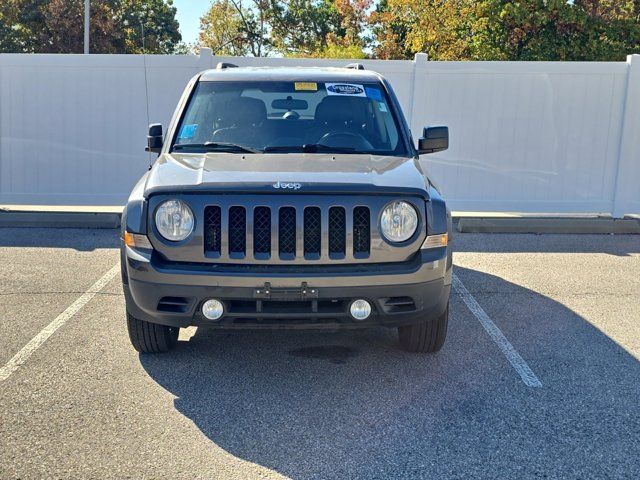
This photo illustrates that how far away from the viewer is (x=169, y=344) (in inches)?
198

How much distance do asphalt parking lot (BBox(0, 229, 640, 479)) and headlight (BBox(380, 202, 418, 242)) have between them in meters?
0.98

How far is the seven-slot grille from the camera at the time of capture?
13.8ft

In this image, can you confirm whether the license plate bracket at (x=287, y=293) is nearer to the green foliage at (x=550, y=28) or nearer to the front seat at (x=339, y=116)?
the front seat at (x=339, y=116)

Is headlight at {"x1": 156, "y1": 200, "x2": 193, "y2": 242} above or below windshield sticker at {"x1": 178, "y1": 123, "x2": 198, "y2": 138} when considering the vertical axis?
below

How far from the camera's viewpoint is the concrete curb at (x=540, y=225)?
973 centimetres

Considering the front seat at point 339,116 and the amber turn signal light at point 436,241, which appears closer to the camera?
the amber turn signal light at point 436,241

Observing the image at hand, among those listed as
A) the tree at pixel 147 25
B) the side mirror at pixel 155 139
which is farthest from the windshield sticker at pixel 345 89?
the tree at pixel 147 25

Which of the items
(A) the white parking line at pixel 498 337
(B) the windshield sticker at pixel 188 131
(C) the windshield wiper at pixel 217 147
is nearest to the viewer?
(A) the white parking line at pixel 498 337

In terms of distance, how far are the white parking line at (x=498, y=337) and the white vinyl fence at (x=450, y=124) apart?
353cm

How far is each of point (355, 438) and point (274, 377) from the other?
3.22 feet

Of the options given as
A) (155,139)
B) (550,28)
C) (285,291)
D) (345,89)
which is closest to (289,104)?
(345,89)

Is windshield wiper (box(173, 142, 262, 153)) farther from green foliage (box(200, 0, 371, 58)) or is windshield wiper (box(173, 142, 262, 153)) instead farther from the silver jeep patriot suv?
green foliage (box(200, 0, 371, 58))

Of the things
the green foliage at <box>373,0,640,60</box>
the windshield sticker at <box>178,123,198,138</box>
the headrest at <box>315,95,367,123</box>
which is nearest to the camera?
the windshield sticker at <box>178,123,198,138</box>

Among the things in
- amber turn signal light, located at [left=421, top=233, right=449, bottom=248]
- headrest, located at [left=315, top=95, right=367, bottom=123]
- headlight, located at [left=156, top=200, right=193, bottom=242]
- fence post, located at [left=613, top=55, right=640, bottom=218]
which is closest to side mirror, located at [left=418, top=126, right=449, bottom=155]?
headrest, located at [left=315, top=95, right=367, bottom=123]
